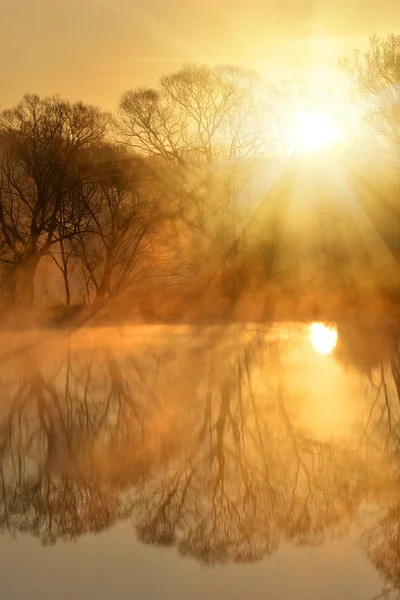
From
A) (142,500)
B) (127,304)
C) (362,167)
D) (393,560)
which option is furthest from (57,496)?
(362,167)

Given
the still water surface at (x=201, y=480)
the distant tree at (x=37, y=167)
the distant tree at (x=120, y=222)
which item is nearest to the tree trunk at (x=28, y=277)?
the distant tree at (x=37, y=167)

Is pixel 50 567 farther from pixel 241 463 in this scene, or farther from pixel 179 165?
pixel 179 165

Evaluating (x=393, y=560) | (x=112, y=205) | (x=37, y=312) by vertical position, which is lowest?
(x=393, y=560)

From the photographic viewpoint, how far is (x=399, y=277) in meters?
30.0

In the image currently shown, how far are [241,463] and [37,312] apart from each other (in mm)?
23192

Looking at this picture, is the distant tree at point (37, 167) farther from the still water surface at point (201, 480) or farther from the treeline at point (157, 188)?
the still water surface at point (201, 480)

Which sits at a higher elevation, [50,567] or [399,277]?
[399,277]

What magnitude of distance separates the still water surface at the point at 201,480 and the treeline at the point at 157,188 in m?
18.2

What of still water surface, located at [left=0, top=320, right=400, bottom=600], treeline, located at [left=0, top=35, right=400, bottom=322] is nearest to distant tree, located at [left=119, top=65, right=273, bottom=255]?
treeline, located at [left=0, top=35, right=400, bottom=322]

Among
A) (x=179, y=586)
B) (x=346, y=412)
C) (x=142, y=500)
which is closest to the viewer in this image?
(x=179, y=586)

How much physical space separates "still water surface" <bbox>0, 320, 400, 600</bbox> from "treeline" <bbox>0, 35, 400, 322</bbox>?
18.2 m

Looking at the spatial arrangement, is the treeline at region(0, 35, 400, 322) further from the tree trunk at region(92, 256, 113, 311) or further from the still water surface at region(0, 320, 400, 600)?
the still water surface at region(0, 320, 400, 600)

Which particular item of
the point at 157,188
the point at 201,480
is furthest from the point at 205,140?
the point at 201,480

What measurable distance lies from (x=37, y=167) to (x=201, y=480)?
27.3 metres
